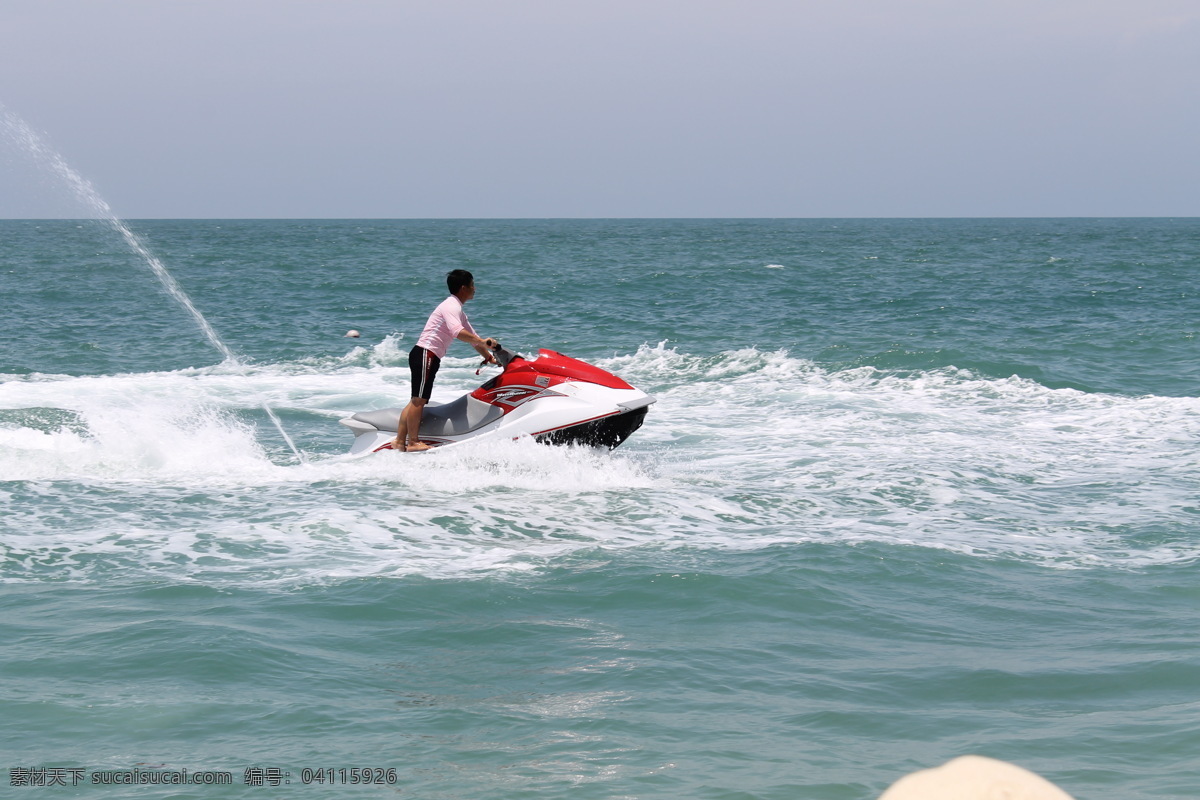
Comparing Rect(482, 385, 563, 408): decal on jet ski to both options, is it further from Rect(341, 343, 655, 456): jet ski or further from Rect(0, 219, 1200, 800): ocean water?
Rect(0, 219, 1200, 800): ocean water

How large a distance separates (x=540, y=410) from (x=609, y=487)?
90cm

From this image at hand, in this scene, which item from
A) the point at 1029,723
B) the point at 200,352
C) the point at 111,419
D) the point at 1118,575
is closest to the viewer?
the point at 1029,723

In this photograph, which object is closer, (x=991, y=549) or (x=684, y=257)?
(x=991, y=549)

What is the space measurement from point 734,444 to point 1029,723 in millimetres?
6588

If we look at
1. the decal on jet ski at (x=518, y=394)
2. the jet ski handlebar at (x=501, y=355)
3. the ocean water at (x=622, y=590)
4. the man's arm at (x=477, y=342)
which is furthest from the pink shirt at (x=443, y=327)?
the ocean water at (x=622, y=590)

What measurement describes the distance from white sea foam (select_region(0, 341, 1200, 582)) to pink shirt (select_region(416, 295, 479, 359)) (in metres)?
0.92

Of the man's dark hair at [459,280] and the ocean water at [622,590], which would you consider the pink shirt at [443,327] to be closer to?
the man's dark hair at [459,280]

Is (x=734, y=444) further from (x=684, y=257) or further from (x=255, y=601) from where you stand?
(x=684, y=257)

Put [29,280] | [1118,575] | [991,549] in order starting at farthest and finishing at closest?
[29,280] → [991,549] → [1118,575]

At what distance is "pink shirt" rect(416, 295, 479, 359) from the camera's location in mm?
9430

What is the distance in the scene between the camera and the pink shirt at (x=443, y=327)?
943 cm

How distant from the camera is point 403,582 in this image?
6.62 metres

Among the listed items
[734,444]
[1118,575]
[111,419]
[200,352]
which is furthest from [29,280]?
[1118,575]

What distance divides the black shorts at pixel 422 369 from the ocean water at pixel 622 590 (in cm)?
62
